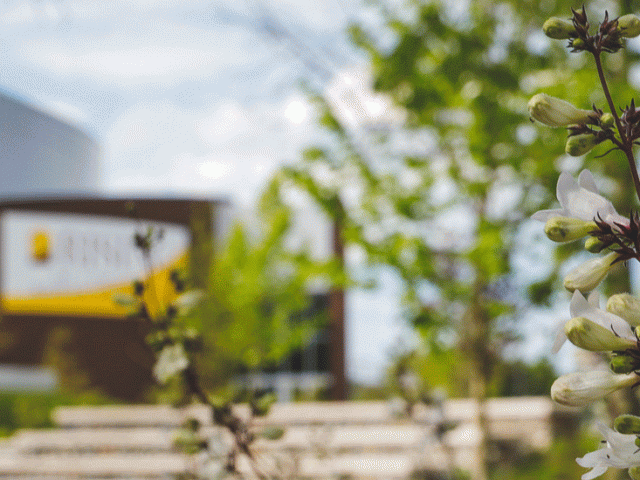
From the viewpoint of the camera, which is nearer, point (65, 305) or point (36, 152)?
point (65, 305)

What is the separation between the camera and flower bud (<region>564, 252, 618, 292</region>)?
0.88 m

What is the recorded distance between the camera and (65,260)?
20844 millimetres

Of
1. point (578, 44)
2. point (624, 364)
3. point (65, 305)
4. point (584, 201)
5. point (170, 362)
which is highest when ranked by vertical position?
point (578, 44)

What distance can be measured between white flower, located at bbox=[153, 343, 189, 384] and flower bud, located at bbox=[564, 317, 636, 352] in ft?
3.77

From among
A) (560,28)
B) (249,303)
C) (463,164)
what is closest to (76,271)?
(249,303)

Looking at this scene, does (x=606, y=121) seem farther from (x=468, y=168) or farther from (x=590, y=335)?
(x=468, y=168)

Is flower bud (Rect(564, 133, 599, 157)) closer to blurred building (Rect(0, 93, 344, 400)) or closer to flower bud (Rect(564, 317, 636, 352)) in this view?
flower bud (Rect(564, 317, 636, 352))

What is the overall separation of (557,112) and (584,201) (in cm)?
14

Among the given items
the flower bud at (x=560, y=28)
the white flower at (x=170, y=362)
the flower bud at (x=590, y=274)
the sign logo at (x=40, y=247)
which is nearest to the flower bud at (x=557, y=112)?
the flower bud at (x=560, y=28)

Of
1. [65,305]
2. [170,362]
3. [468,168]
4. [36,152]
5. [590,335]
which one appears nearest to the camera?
[590,335]

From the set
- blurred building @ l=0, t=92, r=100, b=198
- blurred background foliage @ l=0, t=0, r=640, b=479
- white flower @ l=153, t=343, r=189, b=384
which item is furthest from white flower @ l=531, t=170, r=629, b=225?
blurred building @ l=0, t=92, r=100, b=198

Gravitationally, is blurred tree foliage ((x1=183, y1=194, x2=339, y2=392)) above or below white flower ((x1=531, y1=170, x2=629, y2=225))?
below

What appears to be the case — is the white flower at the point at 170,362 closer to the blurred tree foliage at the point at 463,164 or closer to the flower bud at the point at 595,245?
the flower bud at the point at 595,245

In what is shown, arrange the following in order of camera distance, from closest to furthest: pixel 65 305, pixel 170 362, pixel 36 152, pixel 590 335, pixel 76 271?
pixel 590 335 < pixel 170 362 < pixel 76 271 < pixel 65 305 < pixel 36 152
